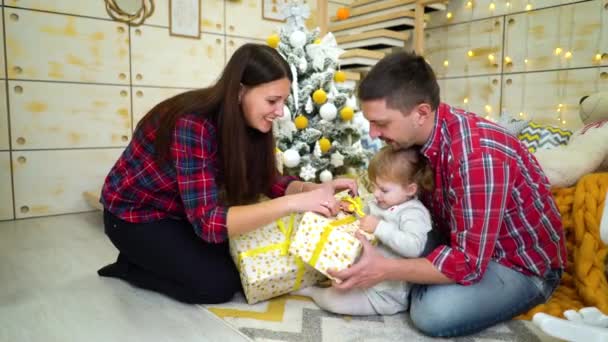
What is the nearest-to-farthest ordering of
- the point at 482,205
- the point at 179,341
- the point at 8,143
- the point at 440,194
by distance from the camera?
1. the point at 482,205
2. the point at 179,341
3. the point at 440,194
4. the point at 8,143

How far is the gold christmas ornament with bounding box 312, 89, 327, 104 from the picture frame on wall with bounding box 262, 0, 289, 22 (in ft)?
5.45

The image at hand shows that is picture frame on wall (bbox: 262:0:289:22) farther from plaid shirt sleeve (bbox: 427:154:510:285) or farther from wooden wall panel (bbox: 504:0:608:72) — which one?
plaid shirt sleeve (bbox: 427:154:510:285)

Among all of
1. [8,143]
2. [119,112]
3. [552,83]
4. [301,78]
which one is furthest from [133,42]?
[552,83]

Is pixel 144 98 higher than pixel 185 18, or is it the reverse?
pixel 185 18

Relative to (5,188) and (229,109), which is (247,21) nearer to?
(5,188)

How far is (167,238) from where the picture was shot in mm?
1605

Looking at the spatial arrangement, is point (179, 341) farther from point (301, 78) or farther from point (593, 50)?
point (593, 50)

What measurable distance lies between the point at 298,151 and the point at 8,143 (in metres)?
1.88

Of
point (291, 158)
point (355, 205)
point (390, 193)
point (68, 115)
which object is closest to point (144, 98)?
point (68, 115)

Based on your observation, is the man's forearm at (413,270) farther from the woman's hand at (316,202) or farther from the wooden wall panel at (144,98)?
the wooden wall panel at (144,98)

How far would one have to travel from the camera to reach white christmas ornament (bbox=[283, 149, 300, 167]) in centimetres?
251

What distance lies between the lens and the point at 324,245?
139 centimetres

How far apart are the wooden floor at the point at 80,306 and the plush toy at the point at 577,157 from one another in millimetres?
1367

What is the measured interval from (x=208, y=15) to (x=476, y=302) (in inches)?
121
